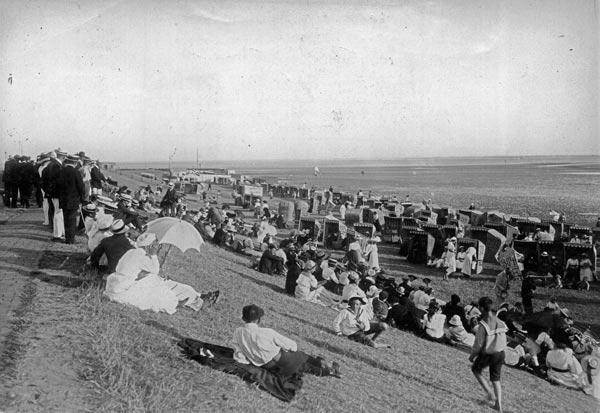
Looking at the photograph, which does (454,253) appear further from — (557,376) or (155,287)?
(155,287)

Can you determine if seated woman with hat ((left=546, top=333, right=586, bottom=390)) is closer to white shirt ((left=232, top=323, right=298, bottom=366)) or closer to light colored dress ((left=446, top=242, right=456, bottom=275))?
white shirt ((left=232, top=323, right=298, bottom=366))

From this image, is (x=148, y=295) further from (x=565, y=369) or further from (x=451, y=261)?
(x=451, y=261)

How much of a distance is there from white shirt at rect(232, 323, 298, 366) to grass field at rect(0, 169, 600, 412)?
335 mm

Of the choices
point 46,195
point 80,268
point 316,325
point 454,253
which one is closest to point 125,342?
point 80,268

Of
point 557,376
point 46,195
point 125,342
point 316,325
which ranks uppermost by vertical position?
point 46,195

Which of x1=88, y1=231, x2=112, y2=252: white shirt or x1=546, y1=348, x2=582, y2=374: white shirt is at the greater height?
x1=88, y1=231, x2=112, y2=252: white shirt

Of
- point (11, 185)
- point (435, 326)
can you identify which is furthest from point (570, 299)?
point (11, 185)

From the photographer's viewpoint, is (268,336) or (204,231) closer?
(268,336)

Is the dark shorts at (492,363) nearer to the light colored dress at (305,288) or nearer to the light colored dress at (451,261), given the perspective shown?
the light colored dress at (305,288)

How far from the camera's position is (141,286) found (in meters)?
7.86

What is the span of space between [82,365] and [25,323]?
133 centimetres

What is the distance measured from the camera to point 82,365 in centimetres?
561

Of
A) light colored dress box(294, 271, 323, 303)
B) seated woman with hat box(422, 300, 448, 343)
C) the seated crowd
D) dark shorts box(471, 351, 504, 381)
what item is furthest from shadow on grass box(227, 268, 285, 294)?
dark shorts box(471, 351, 504, 381)

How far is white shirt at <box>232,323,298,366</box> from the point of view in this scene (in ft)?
21.2
